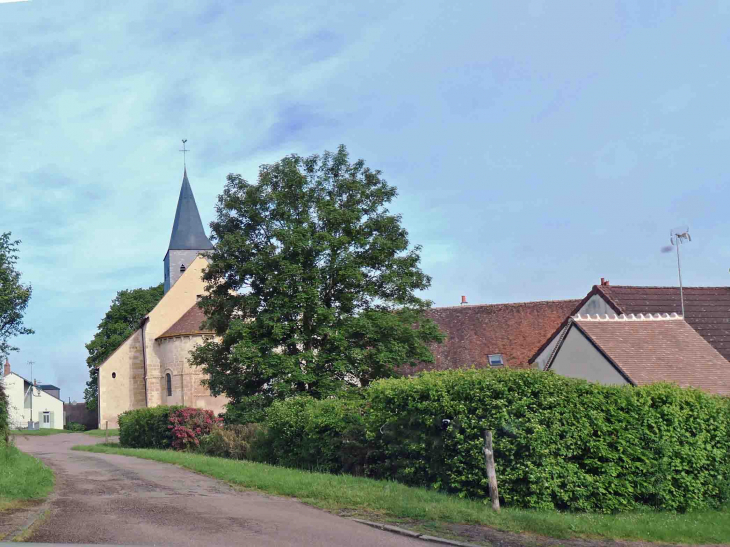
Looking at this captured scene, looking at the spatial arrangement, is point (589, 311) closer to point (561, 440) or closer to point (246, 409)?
point (246, 409)

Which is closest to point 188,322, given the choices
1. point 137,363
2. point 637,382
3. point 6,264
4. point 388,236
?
point 137,363

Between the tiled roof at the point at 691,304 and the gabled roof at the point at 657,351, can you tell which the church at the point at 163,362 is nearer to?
the tiled roof at the point at 691,304

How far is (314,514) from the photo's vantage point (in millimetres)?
11094

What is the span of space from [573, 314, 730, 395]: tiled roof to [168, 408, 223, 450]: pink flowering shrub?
13.5 meters

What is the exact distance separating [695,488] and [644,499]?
118 cm

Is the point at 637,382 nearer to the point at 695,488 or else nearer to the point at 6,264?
the point at 695,488

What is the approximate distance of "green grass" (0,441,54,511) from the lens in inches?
475

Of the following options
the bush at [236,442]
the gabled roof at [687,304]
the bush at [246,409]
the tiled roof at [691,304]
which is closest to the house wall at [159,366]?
the bush at [246,409]

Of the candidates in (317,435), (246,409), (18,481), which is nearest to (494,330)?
(246,409)

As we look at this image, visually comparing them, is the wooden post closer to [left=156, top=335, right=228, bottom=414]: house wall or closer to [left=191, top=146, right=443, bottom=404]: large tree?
[left=191, top=146, right=443, bottom=404]: large tree

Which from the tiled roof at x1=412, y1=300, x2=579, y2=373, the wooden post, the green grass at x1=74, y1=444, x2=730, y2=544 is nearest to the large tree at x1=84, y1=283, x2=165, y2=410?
the tiled roof at x1=412, y1=300, x2=579, y2=373

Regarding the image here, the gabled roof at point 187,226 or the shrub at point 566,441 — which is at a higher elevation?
the gabled roof at point 187,226

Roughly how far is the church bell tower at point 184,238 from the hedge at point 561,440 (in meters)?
56.9

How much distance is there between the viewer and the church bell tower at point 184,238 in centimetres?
6912
